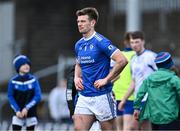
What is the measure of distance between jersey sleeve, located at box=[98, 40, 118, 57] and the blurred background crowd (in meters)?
13.0

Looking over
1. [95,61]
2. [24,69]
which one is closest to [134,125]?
[24,69]

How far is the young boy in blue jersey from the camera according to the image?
391 inches

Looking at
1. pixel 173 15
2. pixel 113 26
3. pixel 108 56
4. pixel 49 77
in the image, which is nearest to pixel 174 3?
pixel 173 15

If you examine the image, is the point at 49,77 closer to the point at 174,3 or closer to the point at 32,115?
the point at 174,3

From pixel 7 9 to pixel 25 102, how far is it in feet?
40.7

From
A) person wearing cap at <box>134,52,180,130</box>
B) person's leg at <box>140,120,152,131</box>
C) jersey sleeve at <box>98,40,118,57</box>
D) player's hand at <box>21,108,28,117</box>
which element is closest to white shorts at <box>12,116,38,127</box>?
player's hand at <box>21,108,28,117</box>

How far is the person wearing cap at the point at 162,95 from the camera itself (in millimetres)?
10781

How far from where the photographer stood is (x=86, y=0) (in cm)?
2486

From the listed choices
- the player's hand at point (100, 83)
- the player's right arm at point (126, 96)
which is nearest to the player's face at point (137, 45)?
the player's right arm at point (126, 96)

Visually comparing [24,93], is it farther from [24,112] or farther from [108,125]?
[108,125]

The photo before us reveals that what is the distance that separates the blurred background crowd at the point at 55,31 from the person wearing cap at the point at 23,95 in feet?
33.3

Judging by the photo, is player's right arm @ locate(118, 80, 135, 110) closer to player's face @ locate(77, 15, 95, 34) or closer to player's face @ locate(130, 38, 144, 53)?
player's face @ locate(130, 38, 144, 53)

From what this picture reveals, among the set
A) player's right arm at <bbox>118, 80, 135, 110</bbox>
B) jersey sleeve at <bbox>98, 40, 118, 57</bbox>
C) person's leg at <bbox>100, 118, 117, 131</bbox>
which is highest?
jersey sleeve at <bbox>98, 40, 118, 57</bbox>

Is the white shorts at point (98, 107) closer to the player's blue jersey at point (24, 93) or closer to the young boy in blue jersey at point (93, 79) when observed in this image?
→ the young boy in blue jersey at point (93, 79)
